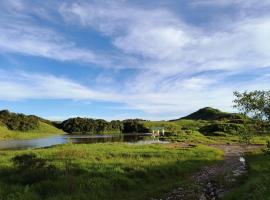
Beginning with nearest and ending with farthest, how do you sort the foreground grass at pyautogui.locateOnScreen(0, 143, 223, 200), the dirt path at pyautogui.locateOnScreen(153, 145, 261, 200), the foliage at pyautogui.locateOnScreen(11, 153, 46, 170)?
the foreground grass at pyautogui.locateOnScreen(0, 143, 223, 200) < the dirt path at pyautogui.locateOnScreen(153, 145, 261, 200) < the foliage at pyautogui.locateOnScreen(11, 153, 46, 170)

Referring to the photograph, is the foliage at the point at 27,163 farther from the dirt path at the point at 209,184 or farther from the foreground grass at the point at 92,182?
the dirt path at the point at 209,184

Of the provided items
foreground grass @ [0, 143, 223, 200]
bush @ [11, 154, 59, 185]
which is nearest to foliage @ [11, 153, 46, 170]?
bush @ [11, 154, 59, 185]

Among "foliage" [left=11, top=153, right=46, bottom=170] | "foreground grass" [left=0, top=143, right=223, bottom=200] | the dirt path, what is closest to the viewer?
"foreground grass" [left=0, top=143, right=223, bottom=200]

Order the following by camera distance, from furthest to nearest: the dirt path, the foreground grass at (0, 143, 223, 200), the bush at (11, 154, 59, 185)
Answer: the bush at (11, 154, 59, 185), the dirt path, the foreground grass at (0, 143, 223, 200)

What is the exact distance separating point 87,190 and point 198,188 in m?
7.94

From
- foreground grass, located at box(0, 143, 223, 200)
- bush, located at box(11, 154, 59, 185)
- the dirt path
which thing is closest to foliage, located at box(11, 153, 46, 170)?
bush, located at box(11, 154, 59, 185)

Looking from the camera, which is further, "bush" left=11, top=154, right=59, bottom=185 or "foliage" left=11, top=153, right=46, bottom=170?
"foliage" left=11, top=153, right=46, bottom=170

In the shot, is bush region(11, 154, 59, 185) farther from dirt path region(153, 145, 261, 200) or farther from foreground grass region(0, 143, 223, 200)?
dirt path region(153, 145, 261, 200)

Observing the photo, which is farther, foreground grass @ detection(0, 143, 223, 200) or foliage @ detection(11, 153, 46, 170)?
foliage @ detection(11, 153, 46, 170)

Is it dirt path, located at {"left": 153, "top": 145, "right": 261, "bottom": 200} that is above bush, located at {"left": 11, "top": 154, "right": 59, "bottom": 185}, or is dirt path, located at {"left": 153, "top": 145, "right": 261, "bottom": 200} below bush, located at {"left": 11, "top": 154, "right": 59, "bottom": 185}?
below

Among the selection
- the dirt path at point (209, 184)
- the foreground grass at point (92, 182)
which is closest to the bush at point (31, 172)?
the foreground grass at point (92, 182)

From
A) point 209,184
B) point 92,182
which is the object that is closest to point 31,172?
point 92,182

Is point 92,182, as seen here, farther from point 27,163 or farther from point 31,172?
point 27,163

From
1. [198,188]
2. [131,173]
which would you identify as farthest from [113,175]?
[198,188]
